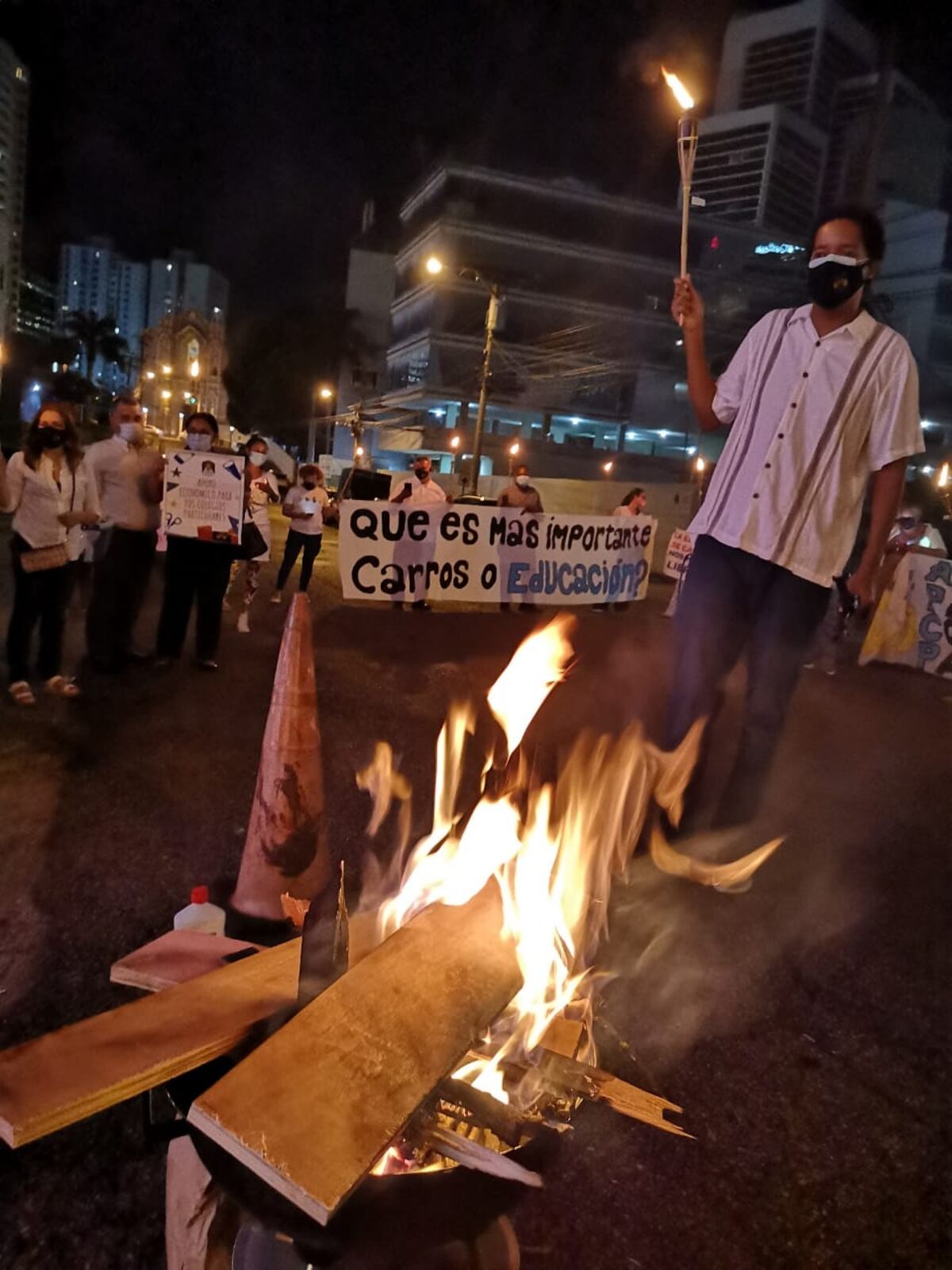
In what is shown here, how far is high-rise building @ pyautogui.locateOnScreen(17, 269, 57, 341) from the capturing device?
11669 centimetres

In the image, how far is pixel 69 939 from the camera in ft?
9.45

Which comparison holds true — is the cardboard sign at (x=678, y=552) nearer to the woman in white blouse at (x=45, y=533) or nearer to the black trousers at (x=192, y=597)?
the black trousers at (x=192, y=597)

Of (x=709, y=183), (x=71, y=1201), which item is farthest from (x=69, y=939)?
(x=709, y=183)

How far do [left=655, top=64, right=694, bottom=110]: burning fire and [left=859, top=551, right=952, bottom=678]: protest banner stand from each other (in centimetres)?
869

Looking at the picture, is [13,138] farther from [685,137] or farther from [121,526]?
[685,137]

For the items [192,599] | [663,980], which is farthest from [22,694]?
[663,980]

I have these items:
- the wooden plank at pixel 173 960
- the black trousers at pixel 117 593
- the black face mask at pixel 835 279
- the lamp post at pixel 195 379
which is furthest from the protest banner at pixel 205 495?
the lamp post at pixel 195 379

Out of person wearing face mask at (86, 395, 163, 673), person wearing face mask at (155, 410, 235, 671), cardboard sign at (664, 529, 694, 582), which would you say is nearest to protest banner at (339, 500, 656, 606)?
cardboard sign at (664, 529, 694, 582)

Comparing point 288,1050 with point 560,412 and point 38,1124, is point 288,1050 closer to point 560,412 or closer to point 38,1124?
point 38,1124

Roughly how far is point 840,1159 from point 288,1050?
1.57 m

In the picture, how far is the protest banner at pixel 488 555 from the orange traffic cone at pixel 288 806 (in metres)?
5.67

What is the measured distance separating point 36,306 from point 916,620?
156m

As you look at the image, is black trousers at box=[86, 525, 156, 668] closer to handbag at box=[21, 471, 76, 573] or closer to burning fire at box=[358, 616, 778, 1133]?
handbag at box=[21, 471, 76, 573]

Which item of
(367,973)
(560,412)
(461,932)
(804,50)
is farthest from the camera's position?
(804,50)
